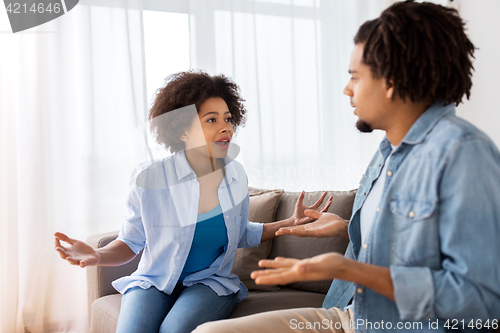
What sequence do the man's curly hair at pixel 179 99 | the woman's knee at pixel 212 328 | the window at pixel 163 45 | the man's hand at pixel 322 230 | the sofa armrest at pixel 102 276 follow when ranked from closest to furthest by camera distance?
the woman's knee at pixel 212 328
the man's hand at pixel 322 230
the man's curly hair at pixel 179 99
the sofa armrest at pixel 102 276
the window at pixel 163 45

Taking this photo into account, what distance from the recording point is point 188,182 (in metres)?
1.44

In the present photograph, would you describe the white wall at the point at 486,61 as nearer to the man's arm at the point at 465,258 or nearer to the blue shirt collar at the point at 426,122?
the blue shirt collar at the point at 426,122

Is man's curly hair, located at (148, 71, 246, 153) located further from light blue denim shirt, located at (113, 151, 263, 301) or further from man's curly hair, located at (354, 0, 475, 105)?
man's curly hair, located at (354, 0, 475, 105)

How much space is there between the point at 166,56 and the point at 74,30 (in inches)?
20.0

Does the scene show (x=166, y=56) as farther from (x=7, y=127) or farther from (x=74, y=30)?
(x=7, y=127)

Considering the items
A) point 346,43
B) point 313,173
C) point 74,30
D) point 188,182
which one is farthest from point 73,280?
point 346,43

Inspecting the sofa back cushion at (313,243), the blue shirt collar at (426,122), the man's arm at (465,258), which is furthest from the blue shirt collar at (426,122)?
the sofa back cushion at (313,243)

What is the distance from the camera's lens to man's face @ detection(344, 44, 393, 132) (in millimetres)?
915

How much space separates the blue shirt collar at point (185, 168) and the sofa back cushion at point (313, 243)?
37 cm

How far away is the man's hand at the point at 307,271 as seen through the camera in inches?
29.1
